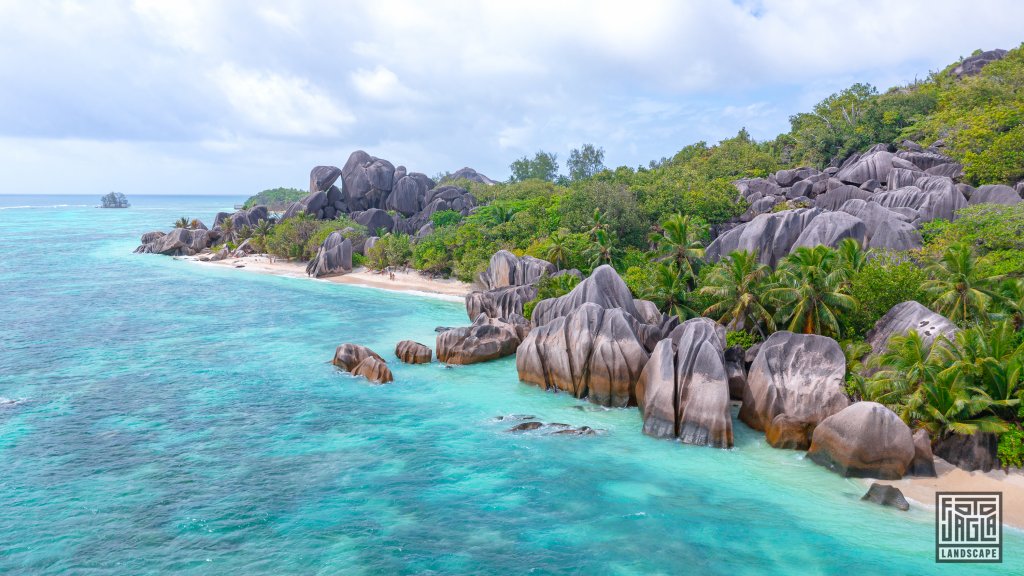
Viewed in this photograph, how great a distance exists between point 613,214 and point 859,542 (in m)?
36.9

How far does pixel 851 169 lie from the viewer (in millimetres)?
60406

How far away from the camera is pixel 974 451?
845 inches

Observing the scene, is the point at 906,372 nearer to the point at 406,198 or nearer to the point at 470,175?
the point at 406,198

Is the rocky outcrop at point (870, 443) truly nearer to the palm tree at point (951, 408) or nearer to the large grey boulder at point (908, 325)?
the palm tree at point (951, 408)

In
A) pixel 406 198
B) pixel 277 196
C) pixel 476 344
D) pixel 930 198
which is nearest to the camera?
pixel 476 344

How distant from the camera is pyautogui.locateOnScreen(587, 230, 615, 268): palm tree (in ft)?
151

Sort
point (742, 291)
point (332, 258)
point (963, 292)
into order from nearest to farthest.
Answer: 1. point (963, 292)
2. point (742, 291)
3. point (332, 258)

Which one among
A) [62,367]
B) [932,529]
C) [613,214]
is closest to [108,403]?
[62,367]

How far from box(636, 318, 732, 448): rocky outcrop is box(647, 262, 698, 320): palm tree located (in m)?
6.57

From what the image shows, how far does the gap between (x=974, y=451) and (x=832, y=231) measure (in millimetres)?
20315

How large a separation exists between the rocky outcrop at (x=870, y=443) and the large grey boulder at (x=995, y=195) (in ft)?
105

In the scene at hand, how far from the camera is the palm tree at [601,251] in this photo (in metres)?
45.9

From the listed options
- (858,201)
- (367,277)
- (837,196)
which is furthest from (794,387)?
(367,277)
